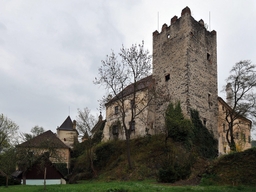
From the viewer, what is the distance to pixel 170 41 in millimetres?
33625

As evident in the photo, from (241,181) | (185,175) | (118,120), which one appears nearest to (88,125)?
(118,120)

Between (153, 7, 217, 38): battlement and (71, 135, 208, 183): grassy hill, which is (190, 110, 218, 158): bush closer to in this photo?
(71, 135, 208, 183): grassy hill

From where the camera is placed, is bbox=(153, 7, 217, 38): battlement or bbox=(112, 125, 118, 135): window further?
bbox=(112, 125, 118, 135): window

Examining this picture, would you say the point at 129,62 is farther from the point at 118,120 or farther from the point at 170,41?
the point at 118,120

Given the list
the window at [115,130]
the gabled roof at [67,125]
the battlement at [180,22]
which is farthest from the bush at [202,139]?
the gabled roof at [67,125]

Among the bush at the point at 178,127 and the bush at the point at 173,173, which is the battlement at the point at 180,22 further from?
the bush at the point at 173,173

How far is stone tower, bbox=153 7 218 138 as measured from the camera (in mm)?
30719

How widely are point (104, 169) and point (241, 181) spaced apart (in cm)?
1784

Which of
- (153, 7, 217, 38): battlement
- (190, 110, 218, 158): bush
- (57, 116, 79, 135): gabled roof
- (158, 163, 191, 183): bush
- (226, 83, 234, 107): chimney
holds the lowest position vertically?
(158, 163, 191, 183): bush

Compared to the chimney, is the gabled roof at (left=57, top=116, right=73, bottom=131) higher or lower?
lower

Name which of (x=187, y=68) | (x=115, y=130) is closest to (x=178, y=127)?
(x=187, y=68)

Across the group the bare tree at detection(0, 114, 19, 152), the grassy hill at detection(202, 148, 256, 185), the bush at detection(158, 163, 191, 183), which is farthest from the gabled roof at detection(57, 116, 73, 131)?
the grassy hill at detection(202, 148, 256, 185)

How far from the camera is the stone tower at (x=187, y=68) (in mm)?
30719

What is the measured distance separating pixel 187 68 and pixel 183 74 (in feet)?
2.64
